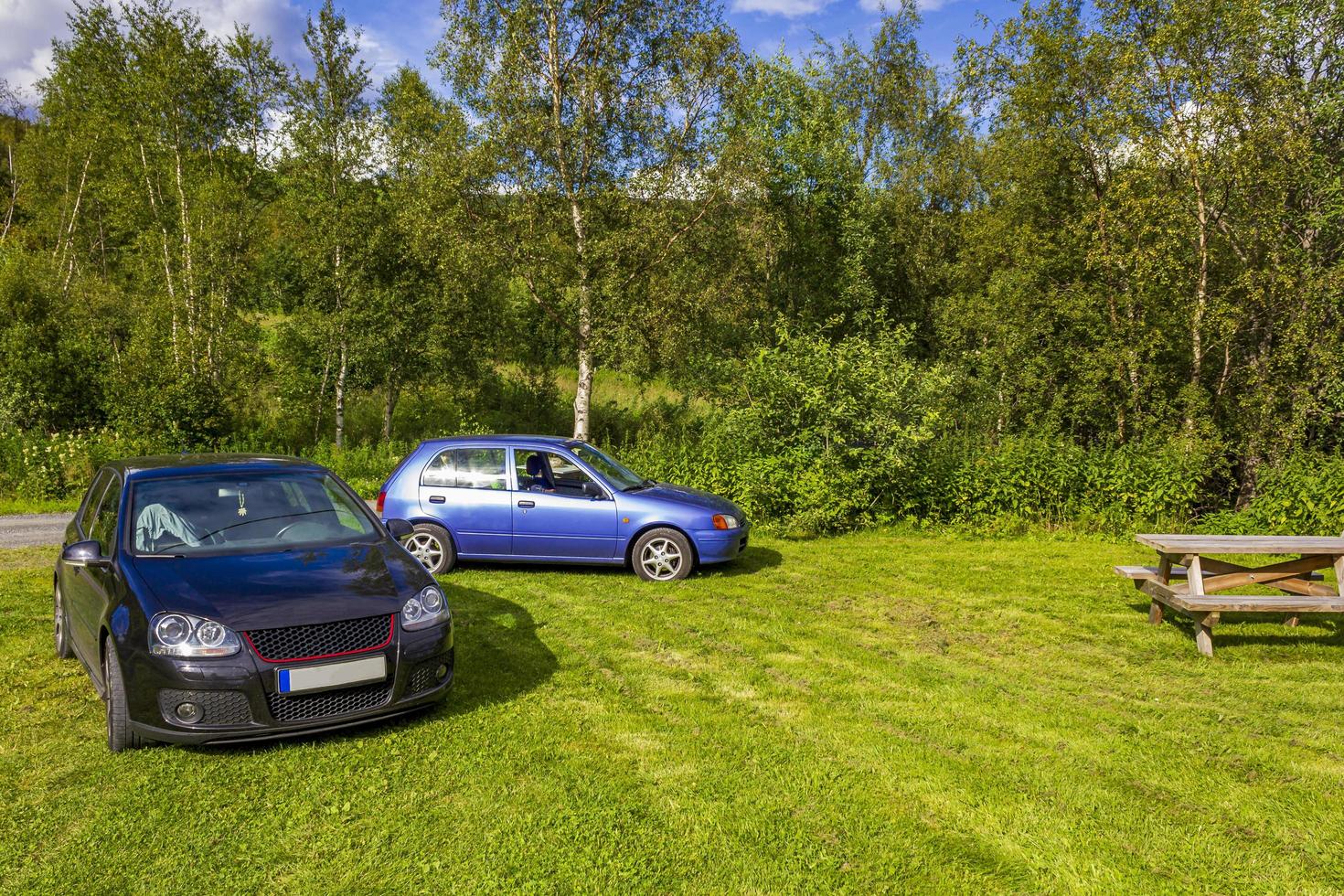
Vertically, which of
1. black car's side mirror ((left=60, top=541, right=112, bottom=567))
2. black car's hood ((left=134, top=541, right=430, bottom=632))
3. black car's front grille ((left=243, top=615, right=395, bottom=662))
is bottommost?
black car's front grille ((left=243, top=615, right=395, bottom=662))

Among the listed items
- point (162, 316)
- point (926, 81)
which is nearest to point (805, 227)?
point (926, 81)

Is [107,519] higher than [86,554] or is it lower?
higher

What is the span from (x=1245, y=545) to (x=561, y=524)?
658cm

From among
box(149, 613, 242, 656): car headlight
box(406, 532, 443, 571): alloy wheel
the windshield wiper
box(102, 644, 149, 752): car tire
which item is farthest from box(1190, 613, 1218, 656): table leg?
box(102, 644, 149, 752): car tire

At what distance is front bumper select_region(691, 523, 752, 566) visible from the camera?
8938 mm

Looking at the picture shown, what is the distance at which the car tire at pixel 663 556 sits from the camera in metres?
8.91

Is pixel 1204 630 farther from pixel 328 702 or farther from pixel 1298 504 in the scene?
pixel 328 702

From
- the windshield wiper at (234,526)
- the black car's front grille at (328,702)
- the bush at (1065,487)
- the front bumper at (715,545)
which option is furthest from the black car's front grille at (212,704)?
the bush at (1065,487)

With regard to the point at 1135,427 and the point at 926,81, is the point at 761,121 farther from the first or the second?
the point at 1135,427

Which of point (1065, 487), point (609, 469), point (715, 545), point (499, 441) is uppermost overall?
point (499, 441)

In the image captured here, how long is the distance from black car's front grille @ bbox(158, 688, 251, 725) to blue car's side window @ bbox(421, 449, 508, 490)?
16.1ft

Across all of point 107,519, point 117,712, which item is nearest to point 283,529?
point 107,519

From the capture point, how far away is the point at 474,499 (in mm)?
9047

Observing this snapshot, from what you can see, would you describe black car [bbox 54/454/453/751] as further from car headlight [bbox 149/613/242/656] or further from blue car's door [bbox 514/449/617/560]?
blue car's door [bbox 514/449/617/560]
